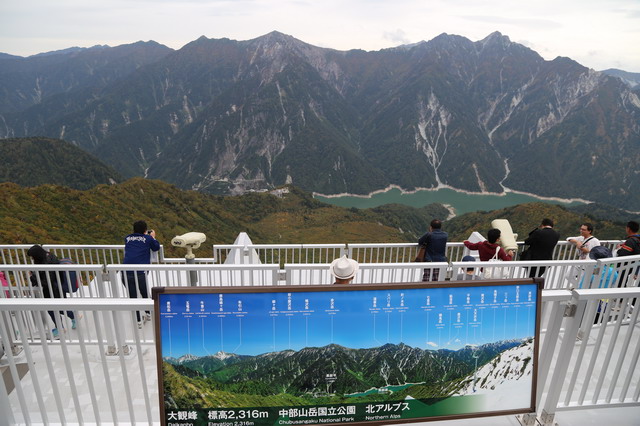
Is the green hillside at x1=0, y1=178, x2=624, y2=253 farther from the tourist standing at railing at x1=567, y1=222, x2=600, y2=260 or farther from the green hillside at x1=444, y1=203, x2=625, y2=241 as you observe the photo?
the tourist standing at railing at x1=567, y1=222, x2=600, y2=260

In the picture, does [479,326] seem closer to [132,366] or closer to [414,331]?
[414,331]

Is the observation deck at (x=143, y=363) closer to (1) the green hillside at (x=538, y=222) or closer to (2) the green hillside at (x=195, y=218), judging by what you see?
(2) the green hillside at (x=195, y=218)

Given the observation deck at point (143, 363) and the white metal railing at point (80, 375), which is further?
the observation deck at point (143, 363)

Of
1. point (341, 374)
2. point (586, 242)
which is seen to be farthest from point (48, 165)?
point (341, 374)

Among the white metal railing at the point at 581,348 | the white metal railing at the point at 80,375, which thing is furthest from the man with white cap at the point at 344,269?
the white metal railing at the point at 581,348

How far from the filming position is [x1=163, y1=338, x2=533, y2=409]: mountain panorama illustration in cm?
245

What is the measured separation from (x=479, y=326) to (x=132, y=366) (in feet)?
11.6

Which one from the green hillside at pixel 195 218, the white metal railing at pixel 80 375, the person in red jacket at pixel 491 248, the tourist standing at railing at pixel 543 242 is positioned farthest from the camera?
the green hillside at pixel 195 218

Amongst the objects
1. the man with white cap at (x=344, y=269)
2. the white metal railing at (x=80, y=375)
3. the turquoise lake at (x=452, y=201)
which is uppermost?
the man with white cap at (x=344, y=269)

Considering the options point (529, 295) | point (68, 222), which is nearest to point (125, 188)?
point (68, 222)

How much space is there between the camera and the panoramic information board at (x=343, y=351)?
2420 millimetres

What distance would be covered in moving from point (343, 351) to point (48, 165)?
137039 mm

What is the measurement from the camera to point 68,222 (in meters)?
30.1

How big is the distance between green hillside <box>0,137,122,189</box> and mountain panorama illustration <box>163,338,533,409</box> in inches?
5052
